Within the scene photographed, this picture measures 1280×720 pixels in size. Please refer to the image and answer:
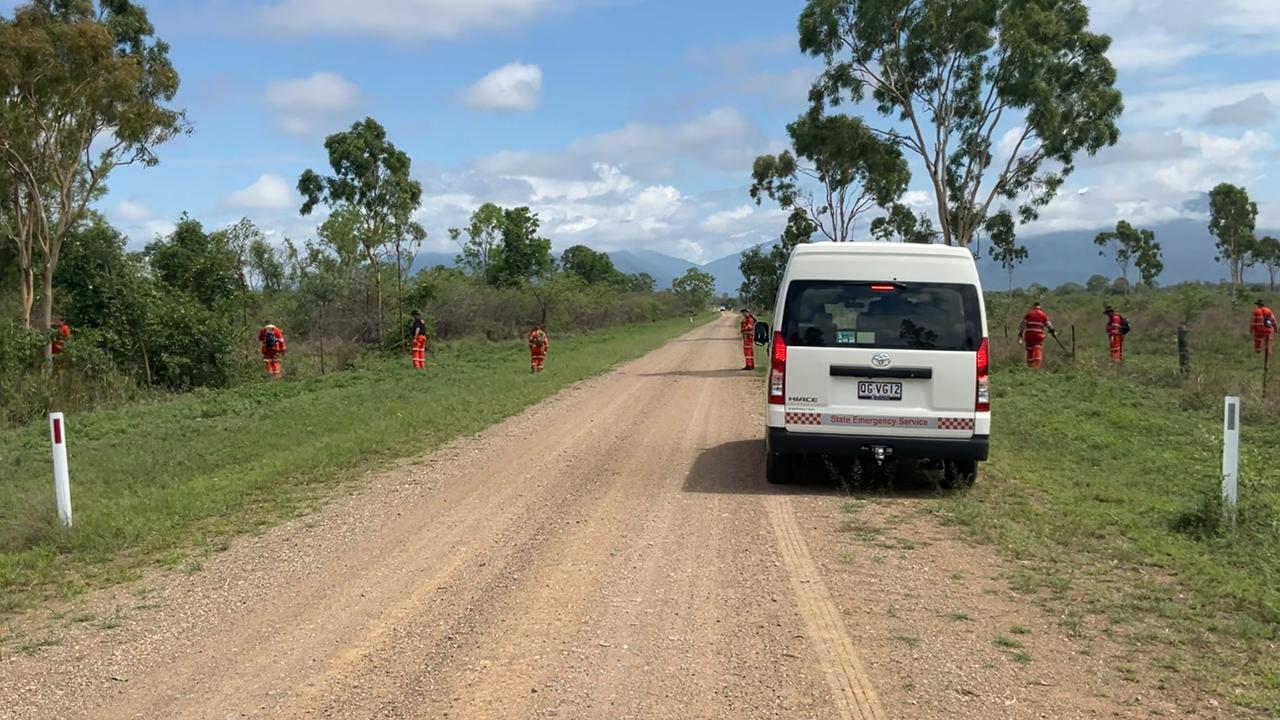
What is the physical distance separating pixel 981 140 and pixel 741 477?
1983 cm

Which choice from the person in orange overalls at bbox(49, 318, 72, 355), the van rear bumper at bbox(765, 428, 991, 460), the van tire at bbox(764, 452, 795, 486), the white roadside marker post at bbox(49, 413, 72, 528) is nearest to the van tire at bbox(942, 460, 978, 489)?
the van rear bumper at bbox(765, 428, 991, 460)

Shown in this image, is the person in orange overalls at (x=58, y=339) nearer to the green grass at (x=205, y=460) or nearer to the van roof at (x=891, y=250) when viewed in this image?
the green grass at (x=205, y=460)

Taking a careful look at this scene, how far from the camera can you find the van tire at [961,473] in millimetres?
8570

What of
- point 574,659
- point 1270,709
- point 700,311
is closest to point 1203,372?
point 1270,709

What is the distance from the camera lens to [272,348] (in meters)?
24.0

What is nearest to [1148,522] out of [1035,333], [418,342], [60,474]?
[60,474]

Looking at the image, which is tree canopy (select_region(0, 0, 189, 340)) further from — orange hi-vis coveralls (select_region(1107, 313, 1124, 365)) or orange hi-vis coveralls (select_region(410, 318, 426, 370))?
orange hi-vis coveralls (select_region(1107, 313, 1124, 365))

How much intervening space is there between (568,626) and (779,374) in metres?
4.06

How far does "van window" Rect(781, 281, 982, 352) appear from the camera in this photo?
8.20 m

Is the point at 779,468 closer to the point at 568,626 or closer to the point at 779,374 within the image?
the point at 779,374

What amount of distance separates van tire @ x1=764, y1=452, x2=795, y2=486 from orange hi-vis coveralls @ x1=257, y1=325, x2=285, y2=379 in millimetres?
18473

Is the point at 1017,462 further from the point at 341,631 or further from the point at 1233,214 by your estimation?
the point at 1233,214

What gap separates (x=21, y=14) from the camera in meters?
21.9

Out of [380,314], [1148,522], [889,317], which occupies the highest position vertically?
[380,314]
